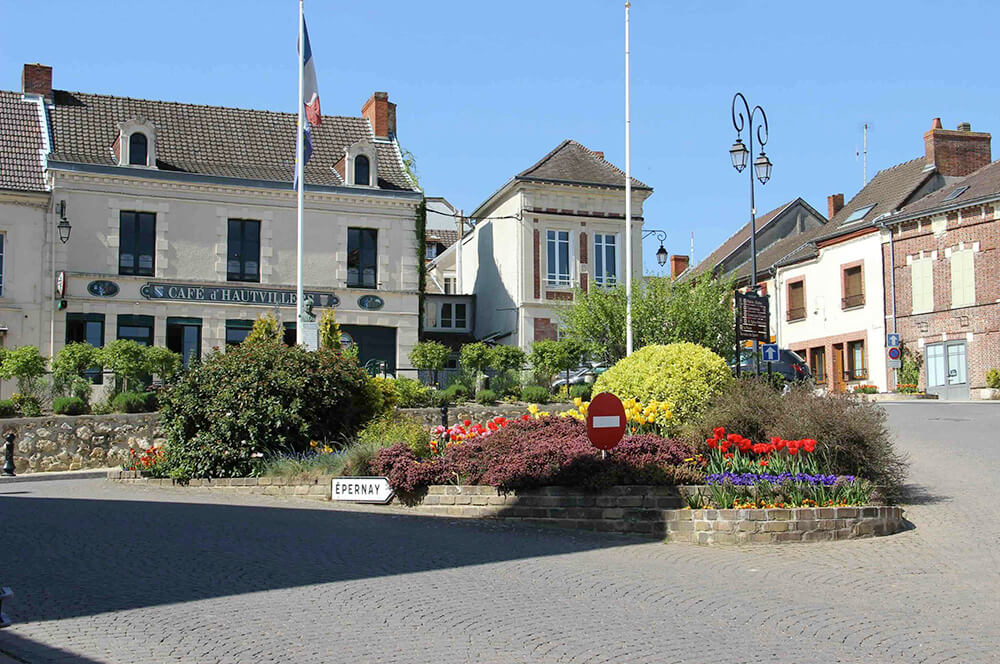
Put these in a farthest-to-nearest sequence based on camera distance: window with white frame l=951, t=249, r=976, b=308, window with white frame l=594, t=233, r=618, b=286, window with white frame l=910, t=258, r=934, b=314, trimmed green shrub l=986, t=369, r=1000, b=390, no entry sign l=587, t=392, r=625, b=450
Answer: window with white frame l=910, t=258, r=934, b=314, window with white frame l=951, t=249, r=976, b=308, window with white frame l=594, t=233, r=618, b=286, trimmed green shrub l=986, t=369, r=1000, b=390, no entry sign l=587, t=392, r=625, b=450

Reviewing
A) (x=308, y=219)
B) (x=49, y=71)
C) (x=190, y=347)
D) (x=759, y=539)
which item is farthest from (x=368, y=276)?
(x=759, y=539)

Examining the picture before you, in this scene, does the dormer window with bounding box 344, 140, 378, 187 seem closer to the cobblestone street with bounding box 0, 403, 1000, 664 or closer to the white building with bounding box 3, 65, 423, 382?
the white building with bounding box 3, 65, 423, 382

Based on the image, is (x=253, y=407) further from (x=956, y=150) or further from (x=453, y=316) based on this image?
(x=956, y=150)

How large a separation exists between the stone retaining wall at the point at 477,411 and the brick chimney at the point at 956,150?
76.8ft

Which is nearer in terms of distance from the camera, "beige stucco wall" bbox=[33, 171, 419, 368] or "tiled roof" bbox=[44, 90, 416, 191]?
"beige stucco wall" bbox=[33, 171, 419, 368]

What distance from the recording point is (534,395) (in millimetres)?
27422

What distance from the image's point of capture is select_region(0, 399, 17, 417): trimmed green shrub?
2459cm

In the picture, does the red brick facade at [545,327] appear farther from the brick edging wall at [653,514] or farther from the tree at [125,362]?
the brick edging wall at [653,514]

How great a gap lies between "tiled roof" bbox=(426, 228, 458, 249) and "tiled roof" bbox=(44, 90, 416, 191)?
1006 inches

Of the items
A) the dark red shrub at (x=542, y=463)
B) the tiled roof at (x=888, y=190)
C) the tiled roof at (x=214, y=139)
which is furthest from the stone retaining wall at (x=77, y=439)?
the tiled roof at (x=888, y=190)

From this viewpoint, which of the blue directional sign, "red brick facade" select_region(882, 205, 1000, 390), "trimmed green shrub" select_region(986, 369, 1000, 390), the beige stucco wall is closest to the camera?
the blue directional sign

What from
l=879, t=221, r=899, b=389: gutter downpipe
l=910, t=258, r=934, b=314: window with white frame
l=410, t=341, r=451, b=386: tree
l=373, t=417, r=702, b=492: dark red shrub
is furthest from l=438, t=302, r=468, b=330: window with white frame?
l=373, t=417, r=702, b=492: dark red shrub

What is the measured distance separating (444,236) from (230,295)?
32.0 m

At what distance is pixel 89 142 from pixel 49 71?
325 cm
